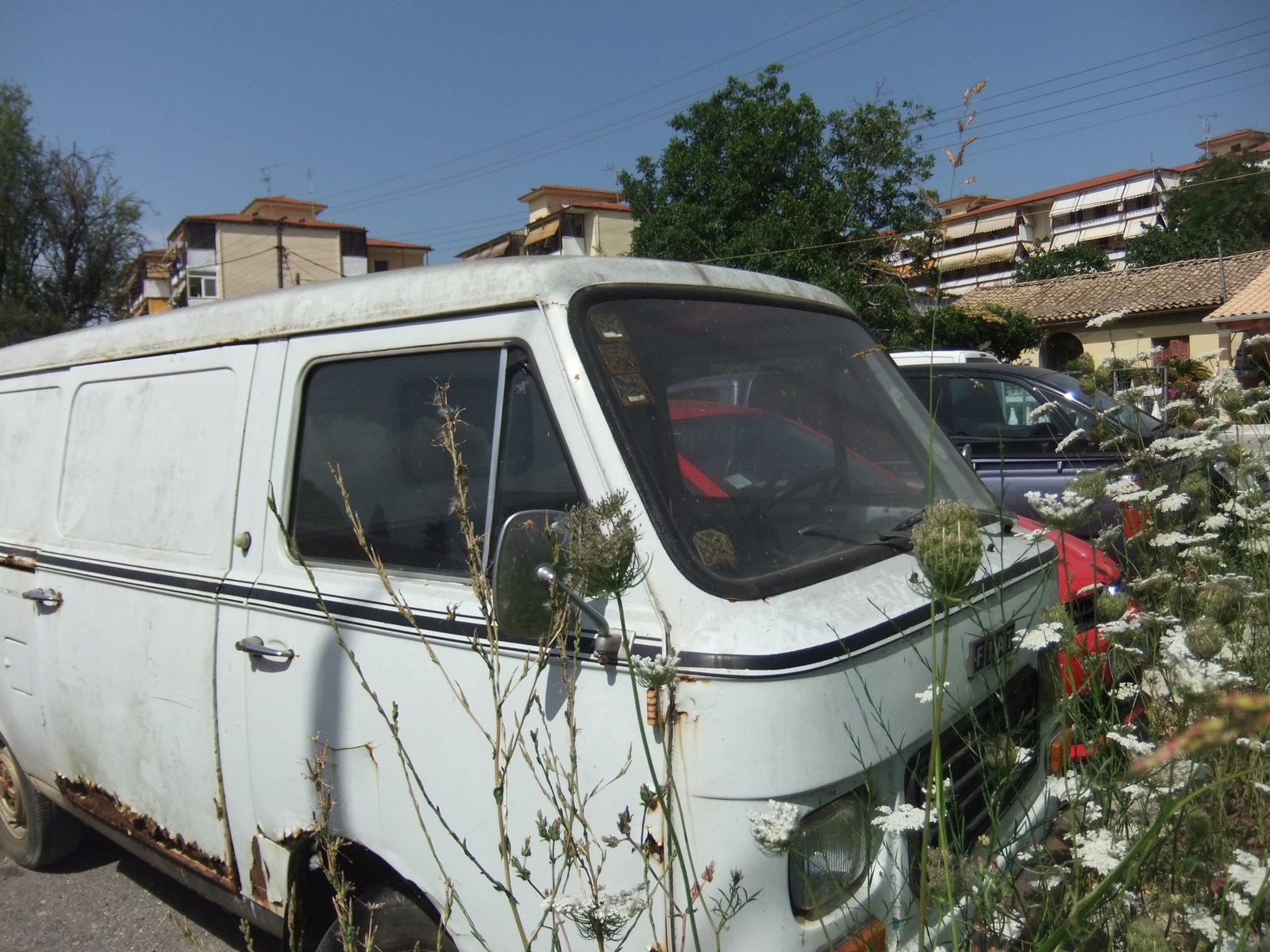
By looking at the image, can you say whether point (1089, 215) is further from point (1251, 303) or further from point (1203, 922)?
point (1203, 922)

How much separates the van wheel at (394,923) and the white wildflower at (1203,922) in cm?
159

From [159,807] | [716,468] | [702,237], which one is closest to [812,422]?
[716,468]

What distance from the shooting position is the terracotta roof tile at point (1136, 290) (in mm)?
32219

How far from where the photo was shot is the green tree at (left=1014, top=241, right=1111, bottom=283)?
160 ft

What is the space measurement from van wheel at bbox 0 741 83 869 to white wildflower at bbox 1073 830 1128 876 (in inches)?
155

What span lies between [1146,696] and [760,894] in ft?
4.35

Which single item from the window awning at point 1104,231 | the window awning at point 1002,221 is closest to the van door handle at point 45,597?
the window awning at point 1002,221

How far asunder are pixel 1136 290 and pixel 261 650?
37816mm

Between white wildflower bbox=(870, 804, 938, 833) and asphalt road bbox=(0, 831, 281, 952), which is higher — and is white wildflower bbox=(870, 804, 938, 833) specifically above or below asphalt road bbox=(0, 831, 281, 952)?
above

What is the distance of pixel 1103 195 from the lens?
209ft

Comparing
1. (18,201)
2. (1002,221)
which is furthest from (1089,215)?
(18,201)

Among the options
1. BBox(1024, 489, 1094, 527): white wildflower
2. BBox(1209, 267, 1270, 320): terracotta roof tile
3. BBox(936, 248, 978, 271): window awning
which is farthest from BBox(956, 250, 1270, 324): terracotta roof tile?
BBox(1024, 489, 1094, 527): white wildflower

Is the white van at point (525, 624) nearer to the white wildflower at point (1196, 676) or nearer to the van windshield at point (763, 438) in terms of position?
the van windshield at point (763, 438)

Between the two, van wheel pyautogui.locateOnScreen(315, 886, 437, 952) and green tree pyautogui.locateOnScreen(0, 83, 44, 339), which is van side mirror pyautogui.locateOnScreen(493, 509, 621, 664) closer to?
van wheel pyautogui.locateOnScreen(315, 886, 437, 952)
